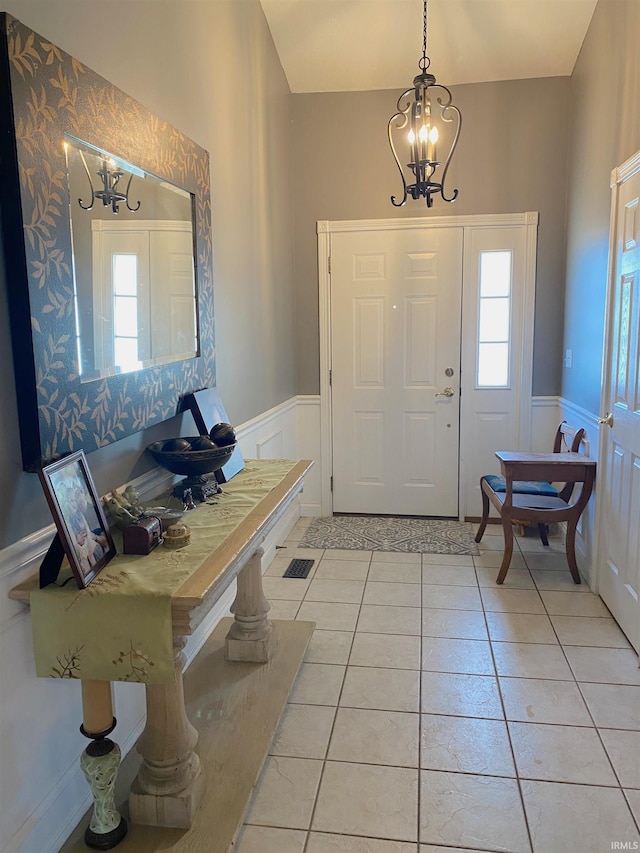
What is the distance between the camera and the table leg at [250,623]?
2.50 m

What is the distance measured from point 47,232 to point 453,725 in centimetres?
199

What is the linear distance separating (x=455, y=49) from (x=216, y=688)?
378 cm

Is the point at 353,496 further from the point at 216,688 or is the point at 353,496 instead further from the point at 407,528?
the point at 216,688

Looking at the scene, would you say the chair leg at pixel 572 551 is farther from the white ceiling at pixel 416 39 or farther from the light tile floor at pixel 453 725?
the white ceiling at pixel 416 39

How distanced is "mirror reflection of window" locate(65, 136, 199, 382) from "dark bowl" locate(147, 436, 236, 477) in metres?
0.29

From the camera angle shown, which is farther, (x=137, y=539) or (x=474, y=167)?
(x=474, y=167)

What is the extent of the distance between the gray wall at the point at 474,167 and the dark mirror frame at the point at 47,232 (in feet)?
8.57

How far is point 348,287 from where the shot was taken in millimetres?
4441

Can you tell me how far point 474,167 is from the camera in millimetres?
4180

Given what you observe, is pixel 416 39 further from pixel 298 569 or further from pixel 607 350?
pixel 298 569

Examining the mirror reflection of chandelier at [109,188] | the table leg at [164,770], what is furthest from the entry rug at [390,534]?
the mirror reflection of chandelier at [109,188]

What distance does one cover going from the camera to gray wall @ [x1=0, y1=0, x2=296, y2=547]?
158 cm

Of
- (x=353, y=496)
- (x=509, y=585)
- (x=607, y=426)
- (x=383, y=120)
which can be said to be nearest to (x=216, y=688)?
→ (x=509, y=585)

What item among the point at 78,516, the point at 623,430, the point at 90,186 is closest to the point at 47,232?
the point at 90,186
